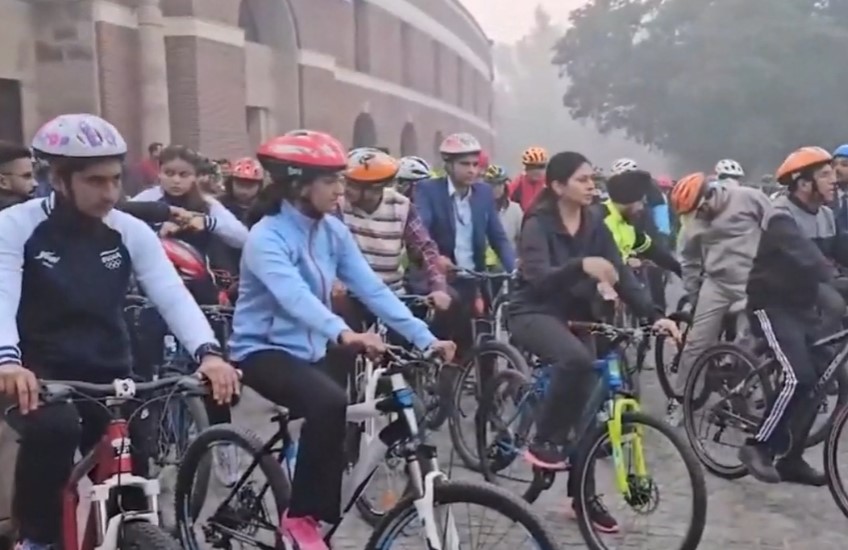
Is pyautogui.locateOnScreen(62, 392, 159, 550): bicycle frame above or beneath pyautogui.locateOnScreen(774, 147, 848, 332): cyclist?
beneath

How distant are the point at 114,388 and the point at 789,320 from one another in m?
4.10

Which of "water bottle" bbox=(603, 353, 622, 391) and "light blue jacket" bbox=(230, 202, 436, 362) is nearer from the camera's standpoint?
"light blue jacket" bbox=(230, 202, 436, 362)

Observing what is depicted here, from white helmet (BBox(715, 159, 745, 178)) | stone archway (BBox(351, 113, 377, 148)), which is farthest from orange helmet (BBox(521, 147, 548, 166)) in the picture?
stone archway (BBox(351, 113, 377, 148))

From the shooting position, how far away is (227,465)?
4844 mm

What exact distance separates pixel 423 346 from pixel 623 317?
4891mm

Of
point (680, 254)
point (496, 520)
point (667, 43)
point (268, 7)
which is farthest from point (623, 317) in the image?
point (667, 43)

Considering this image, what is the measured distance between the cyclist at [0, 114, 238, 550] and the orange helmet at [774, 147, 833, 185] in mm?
3950

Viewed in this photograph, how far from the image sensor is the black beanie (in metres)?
8.77

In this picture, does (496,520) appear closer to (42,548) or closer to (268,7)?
(42,548)

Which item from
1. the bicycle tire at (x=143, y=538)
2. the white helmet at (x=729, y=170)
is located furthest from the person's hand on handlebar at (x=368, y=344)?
the white helmet at (x=729, y=170)

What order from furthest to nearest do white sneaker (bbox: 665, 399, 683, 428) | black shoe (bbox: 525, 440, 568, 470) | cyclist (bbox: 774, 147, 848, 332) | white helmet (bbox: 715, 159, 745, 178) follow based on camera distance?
white helmet (bbox: 715, 159, 745, 178) < white sneaker (bbox: 665, 399, 683, 428) < cyclist (bbox: 774, 147, 848, 332) < black shoe (bbox: 525, 440, 568, 470)

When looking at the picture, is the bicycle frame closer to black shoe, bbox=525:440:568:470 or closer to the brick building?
black shoe, bbox=525:440:568:470

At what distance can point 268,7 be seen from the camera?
1091 inches

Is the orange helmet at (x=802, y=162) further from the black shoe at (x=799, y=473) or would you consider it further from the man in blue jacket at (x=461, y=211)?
the man in blue jacket at (x=461, y=211)
